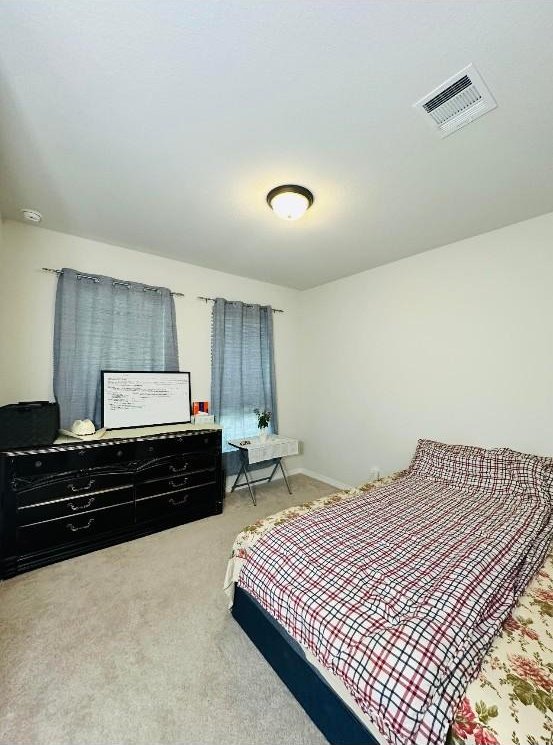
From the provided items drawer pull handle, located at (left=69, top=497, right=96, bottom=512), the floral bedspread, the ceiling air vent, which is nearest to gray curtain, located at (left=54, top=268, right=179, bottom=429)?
drawer pull handle, located at (left=69, top=497, right=96, bottom=512)

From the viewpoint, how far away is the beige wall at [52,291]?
7.95 ft

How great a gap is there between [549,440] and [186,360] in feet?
10.8

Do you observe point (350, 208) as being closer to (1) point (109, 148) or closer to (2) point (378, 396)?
(1) point (109, 148)

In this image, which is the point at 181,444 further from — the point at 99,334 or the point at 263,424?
the point at 99,334

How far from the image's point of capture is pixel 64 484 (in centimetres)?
221

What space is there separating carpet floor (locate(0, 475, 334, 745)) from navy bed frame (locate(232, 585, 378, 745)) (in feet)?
0.22

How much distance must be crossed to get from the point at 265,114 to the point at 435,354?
2.39m

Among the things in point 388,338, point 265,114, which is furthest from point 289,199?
point 388,338

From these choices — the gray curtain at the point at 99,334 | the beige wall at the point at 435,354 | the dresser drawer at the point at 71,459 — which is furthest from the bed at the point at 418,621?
the gray curtain at the point at 99,334

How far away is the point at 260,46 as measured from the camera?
112cm

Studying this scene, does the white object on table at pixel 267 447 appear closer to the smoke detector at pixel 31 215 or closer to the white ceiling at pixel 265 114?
the white ceiling at pixel 265 114

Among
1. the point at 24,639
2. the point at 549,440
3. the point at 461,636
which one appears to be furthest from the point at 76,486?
the point at 549,440

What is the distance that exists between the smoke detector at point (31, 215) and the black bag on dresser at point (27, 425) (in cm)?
145

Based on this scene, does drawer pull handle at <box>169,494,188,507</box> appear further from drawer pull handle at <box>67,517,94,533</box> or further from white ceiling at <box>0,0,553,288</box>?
white ceiling at <box>0,0,553,288</box>
